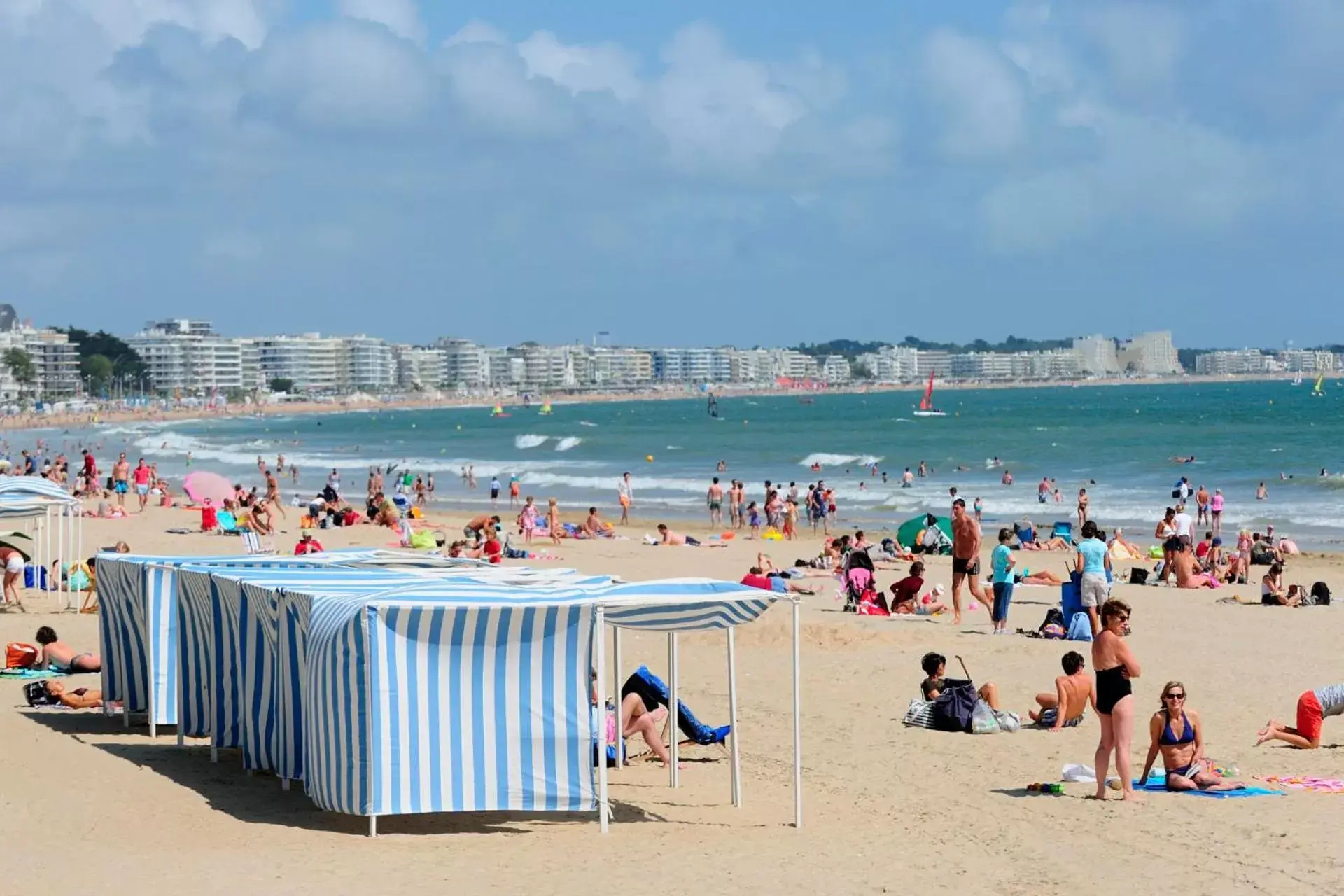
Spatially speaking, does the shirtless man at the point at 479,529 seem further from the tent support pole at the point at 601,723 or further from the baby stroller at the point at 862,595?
the tent support pole at the point at 601,723

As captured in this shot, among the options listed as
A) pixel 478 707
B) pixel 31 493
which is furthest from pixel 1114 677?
pixel 31 493

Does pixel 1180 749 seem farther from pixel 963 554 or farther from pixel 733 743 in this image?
pixel 963 554

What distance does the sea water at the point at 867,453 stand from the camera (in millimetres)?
37781

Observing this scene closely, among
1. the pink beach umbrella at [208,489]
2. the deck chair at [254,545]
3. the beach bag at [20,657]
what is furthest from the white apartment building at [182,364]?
the beach bag at [20,657]

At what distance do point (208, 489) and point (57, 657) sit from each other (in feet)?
60.2

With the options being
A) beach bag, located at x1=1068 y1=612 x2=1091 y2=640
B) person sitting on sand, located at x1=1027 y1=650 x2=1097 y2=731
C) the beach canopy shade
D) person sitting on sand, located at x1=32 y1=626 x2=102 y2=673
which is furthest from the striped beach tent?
the beach canopy shade

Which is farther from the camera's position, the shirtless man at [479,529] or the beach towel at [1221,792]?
the shirtless man at [479,529]

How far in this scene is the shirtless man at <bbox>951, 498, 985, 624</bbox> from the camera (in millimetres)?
15117

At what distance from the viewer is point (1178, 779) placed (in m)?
8.96

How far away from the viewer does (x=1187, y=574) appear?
1930cm

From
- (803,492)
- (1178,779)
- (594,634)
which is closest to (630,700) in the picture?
(594,634)

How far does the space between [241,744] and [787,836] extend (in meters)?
3.65

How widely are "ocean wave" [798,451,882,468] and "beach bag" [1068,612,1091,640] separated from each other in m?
40.7

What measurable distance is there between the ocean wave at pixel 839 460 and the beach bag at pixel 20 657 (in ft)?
143
